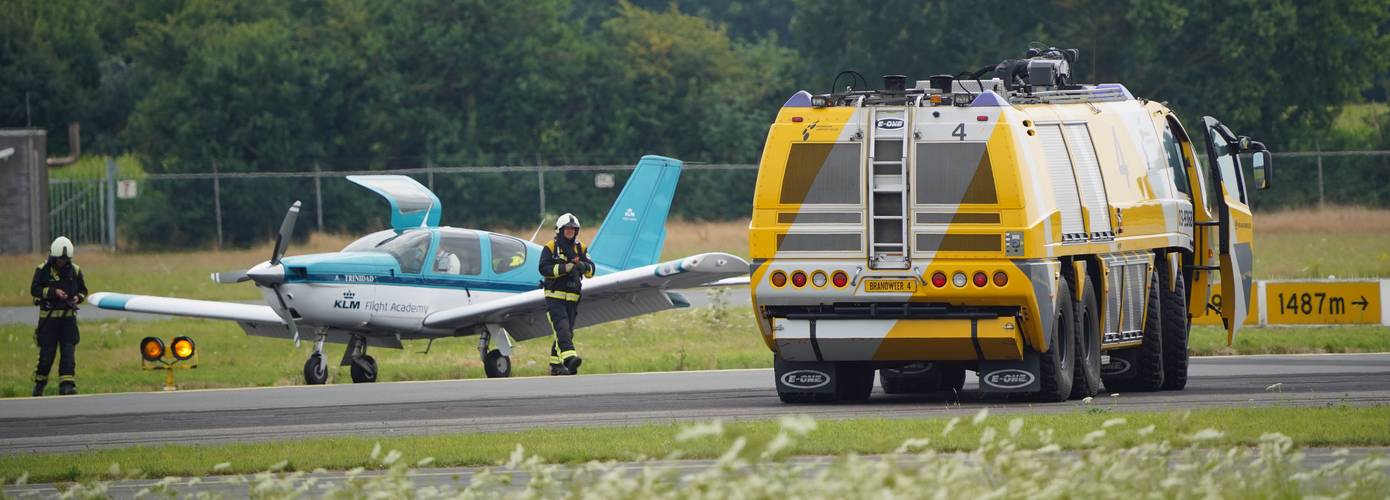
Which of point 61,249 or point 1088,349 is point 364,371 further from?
point 1088,349

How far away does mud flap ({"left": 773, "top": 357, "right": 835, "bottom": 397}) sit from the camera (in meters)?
15.8

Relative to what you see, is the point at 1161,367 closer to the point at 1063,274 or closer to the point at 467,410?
the point at 1063,274

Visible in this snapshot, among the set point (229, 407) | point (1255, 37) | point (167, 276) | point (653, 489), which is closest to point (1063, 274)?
point (229, 407)

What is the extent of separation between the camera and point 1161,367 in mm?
17156

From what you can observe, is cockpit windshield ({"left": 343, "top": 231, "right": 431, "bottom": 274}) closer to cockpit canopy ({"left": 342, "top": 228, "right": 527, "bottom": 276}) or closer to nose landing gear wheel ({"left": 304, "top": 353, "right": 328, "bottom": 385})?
cockpit canopy ({"left": 342, "top": 228, "right": 527, "bottom": 276})

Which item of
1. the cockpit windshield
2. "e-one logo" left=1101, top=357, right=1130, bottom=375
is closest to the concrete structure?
the cockpit windshield

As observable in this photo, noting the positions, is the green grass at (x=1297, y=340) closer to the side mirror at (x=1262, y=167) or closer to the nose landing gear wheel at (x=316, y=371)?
the side mirror at (x=1262, y=167)

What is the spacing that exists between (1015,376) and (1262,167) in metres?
4.10

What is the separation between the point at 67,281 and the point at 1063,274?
10.9 meters

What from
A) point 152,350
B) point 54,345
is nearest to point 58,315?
point 54,345

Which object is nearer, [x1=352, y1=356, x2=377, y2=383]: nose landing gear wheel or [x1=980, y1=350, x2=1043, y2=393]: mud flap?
[x1=980, y1=350, x2=1043, y2=393]: mud flap

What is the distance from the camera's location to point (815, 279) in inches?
582

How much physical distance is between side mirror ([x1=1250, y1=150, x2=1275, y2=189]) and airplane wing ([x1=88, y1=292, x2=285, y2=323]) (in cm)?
1055

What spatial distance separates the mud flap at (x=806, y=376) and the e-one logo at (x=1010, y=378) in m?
1.32
